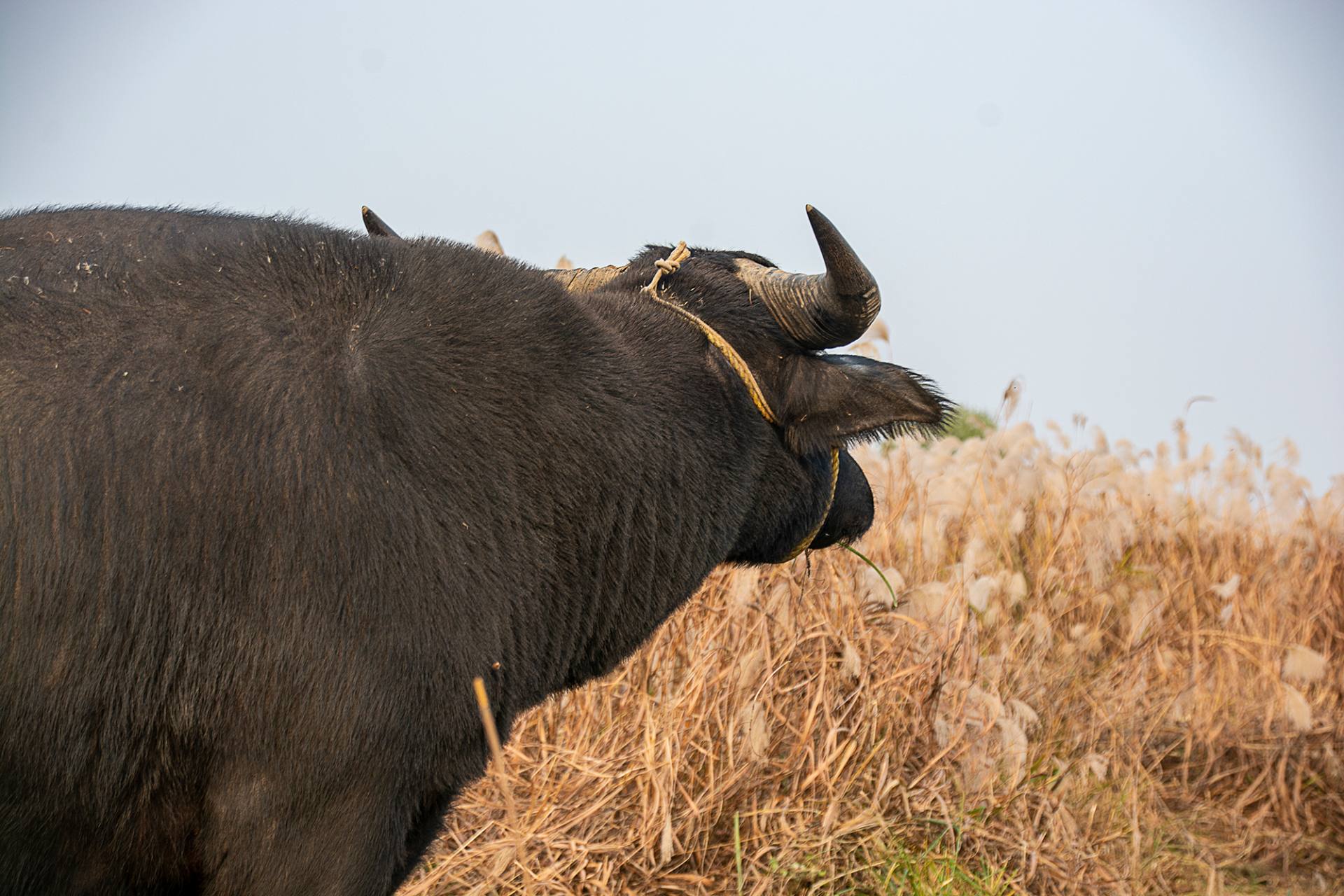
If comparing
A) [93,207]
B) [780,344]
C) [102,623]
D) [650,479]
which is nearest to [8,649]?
[102,623]

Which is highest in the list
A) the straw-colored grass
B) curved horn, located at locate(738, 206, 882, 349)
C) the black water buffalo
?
curved horn, located at locate(738, 206, 882, 349)

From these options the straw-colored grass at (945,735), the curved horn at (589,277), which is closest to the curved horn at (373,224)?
the curved horn at (589,277)

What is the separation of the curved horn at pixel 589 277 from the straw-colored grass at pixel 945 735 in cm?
173

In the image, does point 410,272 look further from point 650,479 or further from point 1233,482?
point 1233,482

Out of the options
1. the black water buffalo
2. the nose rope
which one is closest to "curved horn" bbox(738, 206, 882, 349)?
the black water buffalo

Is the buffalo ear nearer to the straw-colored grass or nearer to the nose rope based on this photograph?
the nose rope

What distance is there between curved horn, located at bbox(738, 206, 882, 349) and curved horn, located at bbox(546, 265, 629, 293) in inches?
17.8

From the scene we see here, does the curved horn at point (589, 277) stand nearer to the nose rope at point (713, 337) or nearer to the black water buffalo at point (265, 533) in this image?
the nose rope at point (713, 337)

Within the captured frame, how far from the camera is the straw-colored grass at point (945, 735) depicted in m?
4.66

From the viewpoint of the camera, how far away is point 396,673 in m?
2.75

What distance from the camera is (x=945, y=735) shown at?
507cm

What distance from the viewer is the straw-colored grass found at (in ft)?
15.3

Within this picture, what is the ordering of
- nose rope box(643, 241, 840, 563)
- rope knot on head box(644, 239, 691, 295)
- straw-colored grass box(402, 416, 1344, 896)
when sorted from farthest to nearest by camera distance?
straw-colored grass box(402, 416, 1344, 896) → rope knot on head box(644, 239, 691, 295) → nose rope box(643, 241, 840, 563)

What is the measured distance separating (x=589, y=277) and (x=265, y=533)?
5.83ft
